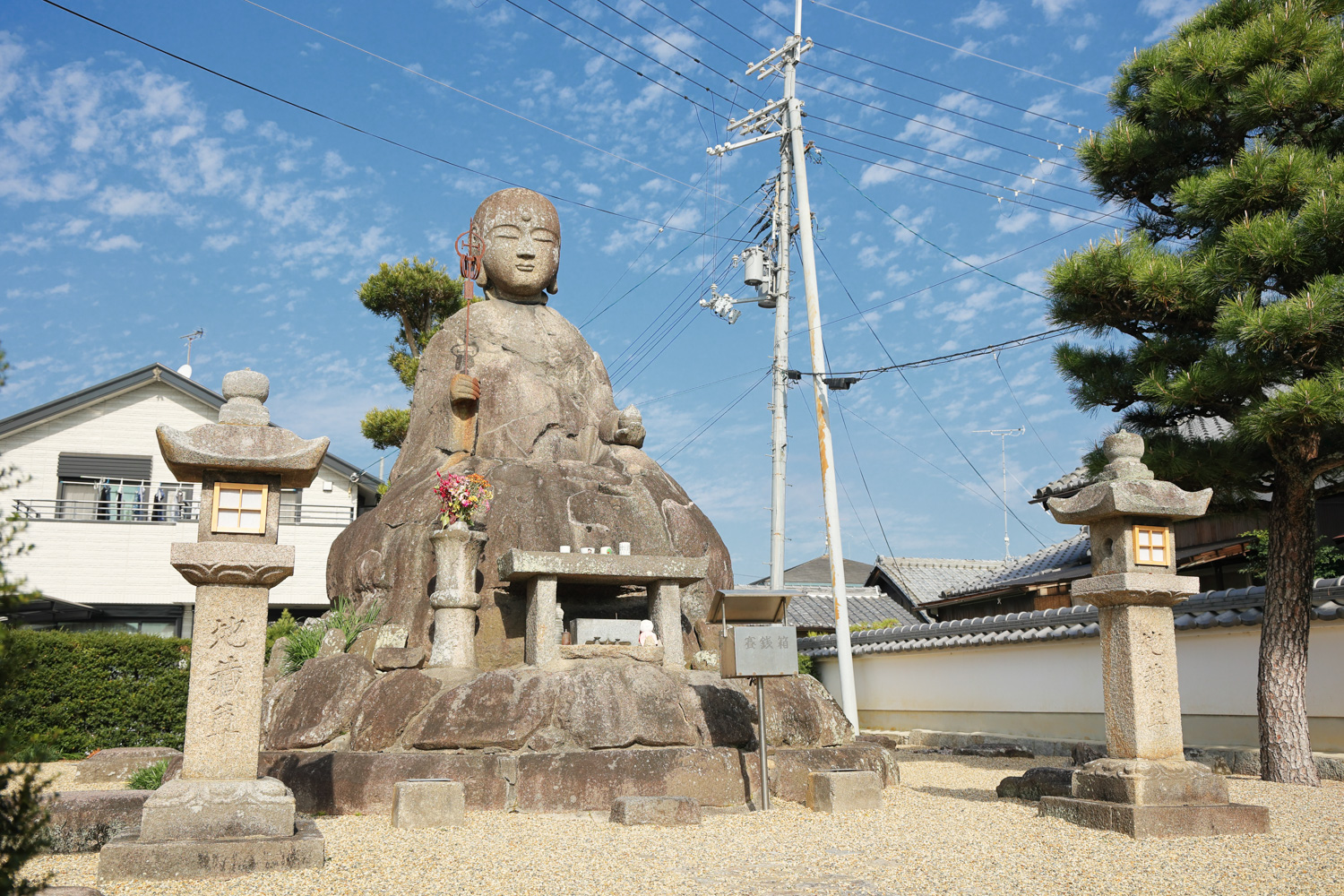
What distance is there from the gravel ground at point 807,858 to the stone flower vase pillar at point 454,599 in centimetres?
208

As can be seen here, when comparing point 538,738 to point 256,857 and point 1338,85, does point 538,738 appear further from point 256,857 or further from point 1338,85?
point 1338,85

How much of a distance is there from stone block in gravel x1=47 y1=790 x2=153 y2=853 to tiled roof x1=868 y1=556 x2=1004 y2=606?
21487mm

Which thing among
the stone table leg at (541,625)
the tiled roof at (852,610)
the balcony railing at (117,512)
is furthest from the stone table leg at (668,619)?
the tiled roof at (852,610)

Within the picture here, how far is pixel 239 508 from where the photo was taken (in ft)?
23.7

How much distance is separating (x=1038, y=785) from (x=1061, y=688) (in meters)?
6.08

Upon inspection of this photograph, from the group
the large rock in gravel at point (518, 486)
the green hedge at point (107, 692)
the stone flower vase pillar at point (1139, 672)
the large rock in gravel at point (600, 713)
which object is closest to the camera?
the stone flower vase pillar at point (1139, 672)

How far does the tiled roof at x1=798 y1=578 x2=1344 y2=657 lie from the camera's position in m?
11.2

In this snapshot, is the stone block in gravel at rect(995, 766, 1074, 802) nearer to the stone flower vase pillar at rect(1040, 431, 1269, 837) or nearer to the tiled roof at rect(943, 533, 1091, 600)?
the stone flower vase pillar at rect(1040, 431, 1269, 837)

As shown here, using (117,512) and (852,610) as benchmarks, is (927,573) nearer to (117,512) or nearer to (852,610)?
(852,610)

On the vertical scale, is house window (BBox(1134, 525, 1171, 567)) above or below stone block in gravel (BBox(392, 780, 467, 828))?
above

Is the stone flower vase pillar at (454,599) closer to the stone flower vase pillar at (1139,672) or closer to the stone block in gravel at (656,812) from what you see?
the stone block in gravel at (656,812)

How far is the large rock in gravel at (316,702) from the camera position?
9.76 metres

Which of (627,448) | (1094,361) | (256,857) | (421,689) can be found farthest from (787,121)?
(256,857)

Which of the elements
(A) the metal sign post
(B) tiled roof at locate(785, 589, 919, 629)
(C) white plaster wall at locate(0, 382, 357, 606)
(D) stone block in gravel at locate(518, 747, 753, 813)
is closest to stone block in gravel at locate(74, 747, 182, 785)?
(D) stone block in gravel at locate(518, 747, 753, 813)
